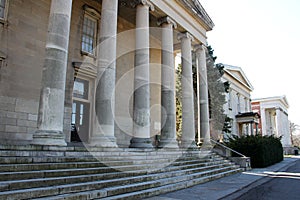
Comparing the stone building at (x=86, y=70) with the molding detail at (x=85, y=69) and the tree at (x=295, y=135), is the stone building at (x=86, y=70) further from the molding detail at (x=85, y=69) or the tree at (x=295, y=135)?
the tree at (x=295, y=135)

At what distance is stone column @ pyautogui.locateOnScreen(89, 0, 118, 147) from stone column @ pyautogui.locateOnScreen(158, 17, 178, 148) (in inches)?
172

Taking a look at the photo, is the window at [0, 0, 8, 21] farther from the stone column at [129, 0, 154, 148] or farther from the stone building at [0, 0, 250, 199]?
the stone column at [129, 0, 154, 148]

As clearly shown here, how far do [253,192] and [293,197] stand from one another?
1.23 meters

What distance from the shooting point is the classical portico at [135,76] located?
7.30 meters

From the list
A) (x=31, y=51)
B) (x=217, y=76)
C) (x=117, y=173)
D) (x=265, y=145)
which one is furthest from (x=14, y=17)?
(x=217, y=76)

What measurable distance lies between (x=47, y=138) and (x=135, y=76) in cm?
580

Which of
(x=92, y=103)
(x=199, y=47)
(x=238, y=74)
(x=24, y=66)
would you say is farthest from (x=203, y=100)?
(x=238, y=74)

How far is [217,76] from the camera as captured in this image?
2578 cm

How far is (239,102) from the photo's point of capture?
1511 inches

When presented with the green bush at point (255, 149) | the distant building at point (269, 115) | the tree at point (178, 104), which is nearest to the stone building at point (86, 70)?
the green bush at point (255, 149)

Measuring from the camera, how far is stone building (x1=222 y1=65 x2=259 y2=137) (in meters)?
33.7

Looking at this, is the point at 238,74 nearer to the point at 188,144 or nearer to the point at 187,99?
the point at 187,99

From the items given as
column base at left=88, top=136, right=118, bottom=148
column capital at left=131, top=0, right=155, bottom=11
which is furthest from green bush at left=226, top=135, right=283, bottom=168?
column base at left=88, top=136, right=118, bottom=148

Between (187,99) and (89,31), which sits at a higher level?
(89,31)
